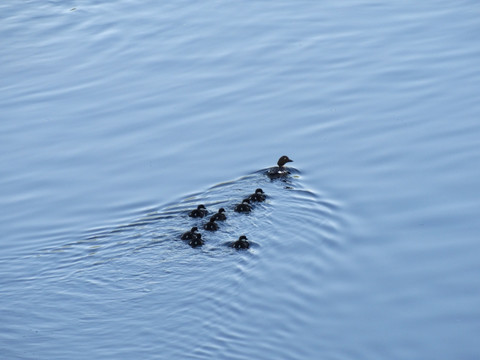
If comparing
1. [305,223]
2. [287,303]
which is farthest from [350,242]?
[287,303]

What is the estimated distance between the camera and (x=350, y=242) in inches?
412

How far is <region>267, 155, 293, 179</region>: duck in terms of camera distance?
12.2m

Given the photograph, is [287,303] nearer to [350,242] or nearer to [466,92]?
[350,242]

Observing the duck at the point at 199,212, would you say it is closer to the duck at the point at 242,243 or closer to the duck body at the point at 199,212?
the duck body at the point at 199,212

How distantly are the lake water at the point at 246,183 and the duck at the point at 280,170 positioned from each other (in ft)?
0.44

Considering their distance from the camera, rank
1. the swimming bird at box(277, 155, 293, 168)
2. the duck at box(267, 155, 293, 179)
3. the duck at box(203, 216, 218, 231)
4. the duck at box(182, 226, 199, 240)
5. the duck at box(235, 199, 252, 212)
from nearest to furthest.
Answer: the duck at box(182, 226, 199, 240) < the duck at box(203, 216, 218, 231) < the duck at box(235, 199, 252, 212) < the duck at box(267, 155, 293, 179) < the swimming bird at box(277, 155, 293, 168)

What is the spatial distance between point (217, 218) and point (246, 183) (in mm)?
1236

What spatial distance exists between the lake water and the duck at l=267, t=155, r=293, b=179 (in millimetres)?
Result: 133

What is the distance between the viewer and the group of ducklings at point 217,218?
10523mm

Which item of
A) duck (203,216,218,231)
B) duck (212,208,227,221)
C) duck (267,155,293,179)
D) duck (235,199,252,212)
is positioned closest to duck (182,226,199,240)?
duck (203,216,218,231)

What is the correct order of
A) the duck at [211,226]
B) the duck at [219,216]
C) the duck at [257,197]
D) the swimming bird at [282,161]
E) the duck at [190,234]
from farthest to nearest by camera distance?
the swimming bird at [282,161] < the duck at [257,197] < the duck at [219,216] < the duck at [211,226] < the duck at [190,234]

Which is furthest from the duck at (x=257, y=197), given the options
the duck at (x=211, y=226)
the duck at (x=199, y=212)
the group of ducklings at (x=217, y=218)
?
the duck at (x=211, y=226)

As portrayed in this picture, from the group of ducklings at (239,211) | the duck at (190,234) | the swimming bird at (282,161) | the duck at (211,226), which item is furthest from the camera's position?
the swimming bird at (282,161)

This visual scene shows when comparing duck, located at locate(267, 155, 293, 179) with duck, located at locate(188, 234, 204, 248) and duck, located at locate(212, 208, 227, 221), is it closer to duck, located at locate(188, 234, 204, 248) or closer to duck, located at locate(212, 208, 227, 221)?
duck, located at locate(212, 208, 227, 221)
